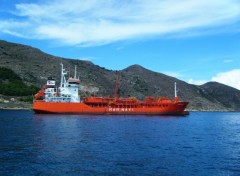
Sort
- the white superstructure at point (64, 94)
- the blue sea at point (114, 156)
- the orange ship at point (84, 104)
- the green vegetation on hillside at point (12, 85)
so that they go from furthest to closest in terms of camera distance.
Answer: the green vegetation on hillside at point (12, 85)
the white superstructure at point (64, 94)
the orange ship at point (84, 104)
the blue sea at point (114, 156)

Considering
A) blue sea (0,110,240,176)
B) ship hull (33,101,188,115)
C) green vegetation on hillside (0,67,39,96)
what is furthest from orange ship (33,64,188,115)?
blue sea (0,110,240,176)

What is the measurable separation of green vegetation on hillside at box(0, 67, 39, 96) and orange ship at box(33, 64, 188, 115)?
44575mm

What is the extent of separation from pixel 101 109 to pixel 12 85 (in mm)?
66536

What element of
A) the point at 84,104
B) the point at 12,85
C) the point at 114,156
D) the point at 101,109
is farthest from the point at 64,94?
the point at 114,156

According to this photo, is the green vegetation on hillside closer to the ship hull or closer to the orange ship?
the orange ship

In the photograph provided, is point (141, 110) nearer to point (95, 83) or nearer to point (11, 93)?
point (11, 93)

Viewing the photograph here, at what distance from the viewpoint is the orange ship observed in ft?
316

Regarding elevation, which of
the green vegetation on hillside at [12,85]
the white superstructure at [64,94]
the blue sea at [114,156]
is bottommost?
the blue sea at [114,156]

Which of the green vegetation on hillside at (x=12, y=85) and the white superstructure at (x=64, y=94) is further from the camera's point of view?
the green vegetation on hillside at (x=12, y=85)

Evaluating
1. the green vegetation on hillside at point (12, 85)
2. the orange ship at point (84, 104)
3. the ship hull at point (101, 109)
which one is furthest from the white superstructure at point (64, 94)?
the green vegetation on hillside at point (12, 85)

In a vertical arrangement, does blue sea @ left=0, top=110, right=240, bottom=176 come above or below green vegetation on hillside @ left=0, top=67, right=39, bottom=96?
below

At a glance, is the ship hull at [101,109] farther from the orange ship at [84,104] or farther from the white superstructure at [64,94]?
the white superstructure at [64,94]

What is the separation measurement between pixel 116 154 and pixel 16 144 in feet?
38.4

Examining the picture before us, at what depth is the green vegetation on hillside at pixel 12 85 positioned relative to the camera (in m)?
144
